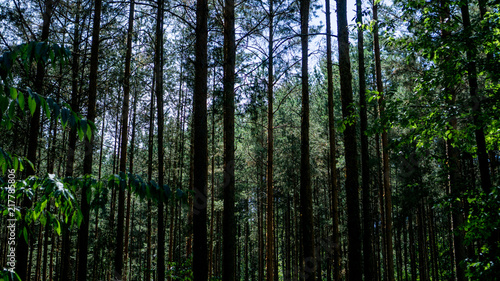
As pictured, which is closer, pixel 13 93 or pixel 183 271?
pixel 13 93

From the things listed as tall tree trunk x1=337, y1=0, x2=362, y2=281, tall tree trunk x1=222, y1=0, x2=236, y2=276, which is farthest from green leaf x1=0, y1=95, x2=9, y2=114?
tall tree trunk x1=222, y1=0, x2=236, y2=276

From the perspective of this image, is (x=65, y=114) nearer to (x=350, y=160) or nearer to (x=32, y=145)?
(x=350, y=160)

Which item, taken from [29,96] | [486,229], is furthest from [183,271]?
[29,96]

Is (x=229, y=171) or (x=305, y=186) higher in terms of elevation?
(x=229, y=171)

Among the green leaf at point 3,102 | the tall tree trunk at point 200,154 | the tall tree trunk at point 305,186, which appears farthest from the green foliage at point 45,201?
the tall tree trunk at point 305,186

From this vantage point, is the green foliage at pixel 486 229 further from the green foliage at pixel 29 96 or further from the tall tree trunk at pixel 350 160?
the green foliage at pixel 29 96

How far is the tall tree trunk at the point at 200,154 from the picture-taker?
20.3ft

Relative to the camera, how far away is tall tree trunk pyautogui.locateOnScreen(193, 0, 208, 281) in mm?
6180

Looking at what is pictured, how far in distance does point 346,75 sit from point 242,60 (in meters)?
8.66

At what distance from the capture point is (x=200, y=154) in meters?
6.45

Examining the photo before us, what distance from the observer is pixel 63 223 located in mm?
2404

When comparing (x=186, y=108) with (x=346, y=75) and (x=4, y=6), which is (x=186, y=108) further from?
(x=346, y=75)

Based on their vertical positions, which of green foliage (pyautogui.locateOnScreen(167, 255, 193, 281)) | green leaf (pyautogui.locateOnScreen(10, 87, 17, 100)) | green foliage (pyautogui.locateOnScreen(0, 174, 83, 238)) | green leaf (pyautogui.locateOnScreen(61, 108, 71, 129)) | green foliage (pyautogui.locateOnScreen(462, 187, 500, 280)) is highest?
green leaf (pyautogui.locateOnScreen(10, 87, 17, 100))

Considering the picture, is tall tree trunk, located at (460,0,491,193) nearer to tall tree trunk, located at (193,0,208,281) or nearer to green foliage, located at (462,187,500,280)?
green foliage, located at (462,187,500,280)
